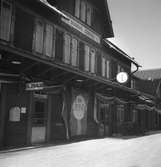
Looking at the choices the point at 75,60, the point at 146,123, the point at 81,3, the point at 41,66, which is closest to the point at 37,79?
the point at 41,66

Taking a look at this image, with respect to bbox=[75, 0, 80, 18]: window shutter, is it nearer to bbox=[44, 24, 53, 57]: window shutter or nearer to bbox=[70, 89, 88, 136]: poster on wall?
bbox=[44, 24, 53, 57]: window shutter

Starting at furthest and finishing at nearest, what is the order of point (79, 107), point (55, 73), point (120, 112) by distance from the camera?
point (120, 112)
point (79, 107)
point (55, 73)

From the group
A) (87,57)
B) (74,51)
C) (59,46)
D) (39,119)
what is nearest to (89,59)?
(87,57)

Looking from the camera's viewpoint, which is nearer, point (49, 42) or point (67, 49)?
point (49, 42)

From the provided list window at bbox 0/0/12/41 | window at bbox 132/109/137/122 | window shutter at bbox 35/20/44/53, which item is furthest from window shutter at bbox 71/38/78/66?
window at bbox 132/109/137/122

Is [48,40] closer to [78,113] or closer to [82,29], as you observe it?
[82,29]

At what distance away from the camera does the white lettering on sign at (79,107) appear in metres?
13.6

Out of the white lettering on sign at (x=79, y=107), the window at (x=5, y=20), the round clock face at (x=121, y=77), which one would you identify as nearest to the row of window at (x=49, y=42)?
the window at (x=5, y=20)

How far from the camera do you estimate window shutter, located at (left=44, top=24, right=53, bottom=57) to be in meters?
12.2

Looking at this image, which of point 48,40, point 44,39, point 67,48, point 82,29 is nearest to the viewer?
point 44,39

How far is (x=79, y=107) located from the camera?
14031 millimetres

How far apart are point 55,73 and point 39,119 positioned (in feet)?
7.13

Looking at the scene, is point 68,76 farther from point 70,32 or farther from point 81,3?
point 81,3

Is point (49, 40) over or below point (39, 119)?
over
